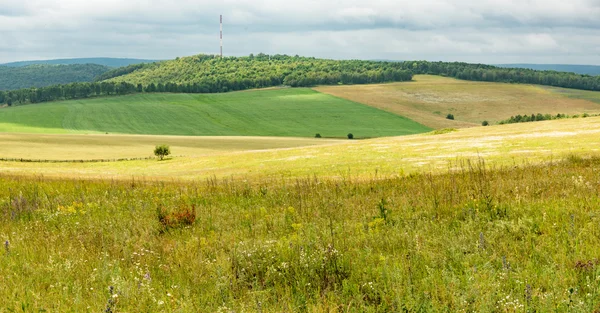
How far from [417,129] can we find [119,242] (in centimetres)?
12804

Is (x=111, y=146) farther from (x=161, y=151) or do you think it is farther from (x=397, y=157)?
(x=397, y=157)

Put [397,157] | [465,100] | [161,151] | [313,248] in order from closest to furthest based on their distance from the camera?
[313,248] → [397,157] → [161,151] → [465,100]

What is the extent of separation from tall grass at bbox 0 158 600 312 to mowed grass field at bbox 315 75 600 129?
421 feet

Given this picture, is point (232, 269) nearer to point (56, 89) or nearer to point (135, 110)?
point (135, 110)

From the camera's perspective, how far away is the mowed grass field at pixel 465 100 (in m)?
140

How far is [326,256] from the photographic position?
697cm

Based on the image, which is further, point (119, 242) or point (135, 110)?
point (135, 110)

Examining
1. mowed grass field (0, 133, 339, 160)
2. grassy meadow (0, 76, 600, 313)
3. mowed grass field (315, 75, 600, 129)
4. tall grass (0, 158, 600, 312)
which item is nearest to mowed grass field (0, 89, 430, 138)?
mowed grass field (315, 75, 600, 129)

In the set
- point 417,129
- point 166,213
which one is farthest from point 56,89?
point 166,213

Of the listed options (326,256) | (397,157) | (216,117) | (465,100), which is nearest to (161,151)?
(397,157)

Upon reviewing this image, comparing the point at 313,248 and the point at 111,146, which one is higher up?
the point at 313,248

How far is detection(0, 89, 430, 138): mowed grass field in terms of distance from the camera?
13112 centimetres

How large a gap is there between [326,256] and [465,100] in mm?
162964

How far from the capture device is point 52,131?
126312 millimetres
